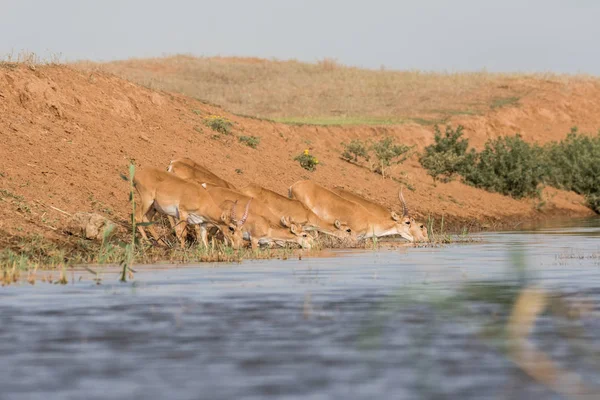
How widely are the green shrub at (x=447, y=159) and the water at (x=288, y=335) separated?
92.7 feet

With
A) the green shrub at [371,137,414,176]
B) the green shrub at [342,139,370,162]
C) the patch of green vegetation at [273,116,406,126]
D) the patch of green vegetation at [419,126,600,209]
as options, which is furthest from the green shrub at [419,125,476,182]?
the patch of green vegetation at [273,116,406,126]

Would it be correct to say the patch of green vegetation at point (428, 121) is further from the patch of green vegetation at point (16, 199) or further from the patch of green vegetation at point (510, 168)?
the patch of green vegetation at point (16, 199)

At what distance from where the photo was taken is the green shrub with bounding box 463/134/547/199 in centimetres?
4528

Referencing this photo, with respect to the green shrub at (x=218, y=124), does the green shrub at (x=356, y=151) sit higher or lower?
lower

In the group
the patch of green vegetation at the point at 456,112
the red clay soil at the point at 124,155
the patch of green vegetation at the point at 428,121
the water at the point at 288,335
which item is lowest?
the water at the point at 288,335

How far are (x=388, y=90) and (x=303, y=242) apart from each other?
62081 mm

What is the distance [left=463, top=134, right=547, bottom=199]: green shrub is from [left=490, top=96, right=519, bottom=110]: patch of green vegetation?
2413 cm

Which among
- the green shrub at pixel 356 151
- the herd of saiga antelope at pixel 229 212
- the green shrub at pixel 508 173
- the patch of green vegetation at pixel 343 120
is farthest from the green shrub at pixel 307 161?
the patch of green vegetation at pixel 343 120

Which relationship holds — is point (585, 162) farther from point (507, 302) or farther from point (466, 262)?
point (507, 302)

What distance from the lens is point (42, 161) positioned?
26797 mm

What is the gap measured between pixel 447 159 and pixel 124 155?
1730cm

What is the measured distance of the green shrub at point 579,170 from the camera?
4884cm

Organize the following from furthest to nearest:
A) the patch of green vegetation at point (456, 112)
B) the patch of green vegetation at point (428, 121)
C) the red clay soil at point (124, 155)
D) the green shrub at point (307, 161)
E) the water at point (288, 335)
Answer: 1. the patch of green vegetation at point (456, 112)
2. the patch of green vegetation at point (428, 121)
3. the green shrub at point (307, 161)
4. the red clay soil at point (124, 155)
5. the water at point (288, 335)

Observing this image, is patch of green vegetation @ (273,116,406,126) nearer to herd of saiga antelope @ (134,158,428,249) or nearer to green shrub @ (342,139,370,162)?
green shrub @ (342,139,370,162)
